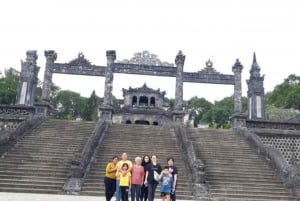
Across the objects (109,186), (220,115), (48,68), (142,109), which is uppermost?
(48,68)

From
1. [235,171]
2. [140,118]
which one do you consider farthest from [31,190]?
[140,118]

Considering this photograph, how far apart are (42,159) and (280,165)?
985cm

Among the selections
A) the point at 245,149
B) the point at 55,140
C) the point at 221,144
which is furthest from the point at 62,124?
the point at 245,149

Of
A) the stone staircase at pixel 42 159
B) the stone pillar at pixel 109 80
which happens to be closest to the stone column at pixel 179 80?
the stone pillar at pixel 109 80

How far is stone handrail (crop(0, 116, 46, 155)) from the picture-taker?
579 inches

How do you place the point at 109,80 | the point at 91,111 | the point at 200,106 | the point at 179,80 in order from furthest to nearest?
the point at 200,106 < the point at 91,111 < the point at 179,80 < the point at 109,80

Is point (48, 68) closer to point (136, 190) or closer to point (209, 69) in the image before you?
point (209, 69)

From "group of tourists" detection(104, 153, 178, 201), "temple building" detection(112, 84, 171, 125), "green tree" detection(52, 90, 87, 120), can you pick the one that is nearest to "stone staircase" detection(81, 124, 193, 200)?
"group of tourists" detection(104, 153, 178, 201)

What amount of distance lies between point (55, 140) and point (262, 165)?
9.61 metres

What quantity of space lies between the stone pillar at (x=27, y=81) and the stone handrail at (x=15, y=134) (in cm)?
515

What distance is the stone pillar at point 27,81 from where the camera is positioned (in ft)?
74.6

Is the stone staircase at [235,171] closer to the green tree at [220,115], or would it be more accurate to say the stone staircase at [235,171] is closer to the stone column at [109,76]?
the stone column at [109,76]

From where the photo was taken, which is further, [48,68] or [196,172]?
[48,68]

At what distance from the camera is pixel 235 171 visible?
13.9 metres
